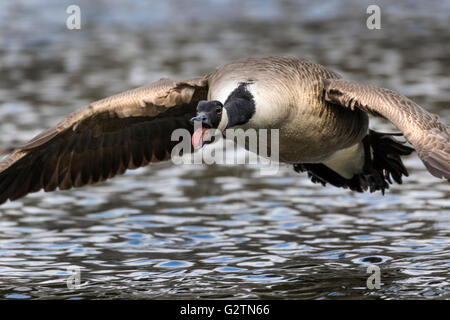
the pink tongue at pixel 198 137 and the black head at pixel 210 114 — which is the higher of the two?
the black head at pixel 210 114

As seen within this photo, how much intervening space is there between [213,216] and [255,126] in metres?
3.28

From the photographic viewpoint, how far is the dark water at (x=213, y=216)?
901 centimetres

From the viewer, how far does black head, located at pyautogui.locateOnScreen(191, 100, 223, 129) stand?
7.51 meters

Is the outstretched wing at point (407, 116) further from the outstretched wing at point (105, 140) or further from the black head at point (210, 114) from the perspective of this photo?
the black head at point (210, 114)

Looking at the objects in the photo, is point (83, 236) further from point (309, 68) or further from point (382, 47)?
point (382, 47)

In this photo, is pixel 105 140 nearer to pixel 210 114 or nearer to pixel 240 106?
pixel 240 106

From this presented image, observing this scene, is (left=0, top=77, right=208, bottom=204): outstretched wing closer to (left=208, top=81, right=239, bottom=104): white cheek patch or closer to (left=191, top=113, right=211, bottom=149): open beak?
(left=208, top=81, right=239, bottom=104): white cheek patch

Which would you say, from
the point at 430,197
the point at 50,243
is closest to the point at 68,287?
the point at 50,243

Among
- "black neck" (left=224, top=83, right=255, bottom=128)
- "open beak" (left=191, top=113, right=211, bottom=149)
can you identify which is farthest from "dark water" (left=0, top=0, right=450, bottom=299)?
"open beak" (left=191, top=113, right=211, bottom=149)

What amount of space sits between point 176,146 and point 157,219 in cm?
131

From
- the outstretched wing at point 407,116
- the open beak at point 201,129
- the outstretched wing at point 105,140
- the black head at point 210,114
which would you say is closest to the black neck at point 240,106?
the black head at point 210,114

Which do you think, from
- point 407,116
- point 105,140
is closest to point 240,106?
point 407,116

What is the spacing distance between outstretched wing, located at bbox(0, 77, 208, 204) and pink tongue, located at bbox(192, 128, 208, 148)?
70.3 inches

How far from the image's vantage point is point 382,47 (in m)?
20.2
